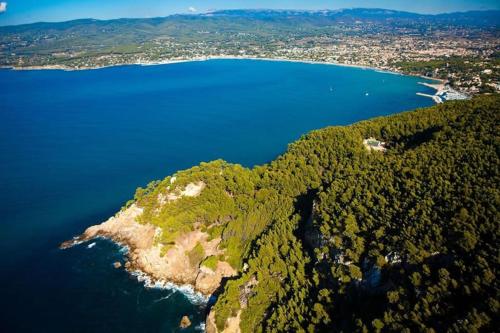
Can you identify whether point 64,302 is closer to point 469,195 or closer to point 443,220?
point 443,220

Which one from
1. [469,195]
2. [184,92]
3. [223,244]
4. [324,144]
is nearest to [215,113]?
[184,92]

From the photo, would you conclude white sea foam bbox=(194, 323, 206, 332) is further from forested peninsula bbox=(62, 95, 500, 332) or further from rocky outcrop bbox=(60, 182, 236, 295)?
rocky outcrop bbox=(60, 182, 236, 295)

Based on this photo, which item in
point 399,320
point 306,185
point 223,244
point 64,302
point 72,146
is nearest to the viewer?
point 399,320

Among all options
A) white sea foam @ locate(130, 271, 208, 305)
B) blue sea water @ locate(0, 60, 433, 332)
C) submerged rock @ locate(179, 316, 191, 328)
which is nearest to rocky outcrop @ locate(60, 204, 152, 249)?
blue sea water @ locate(0, 60, 433, 332)

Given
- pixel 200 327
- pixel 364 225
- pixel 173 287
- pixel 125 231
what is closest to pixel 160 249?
pixel 173 287

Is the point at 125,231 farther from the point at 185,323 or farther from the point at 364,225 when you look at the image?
the point at 364,225
